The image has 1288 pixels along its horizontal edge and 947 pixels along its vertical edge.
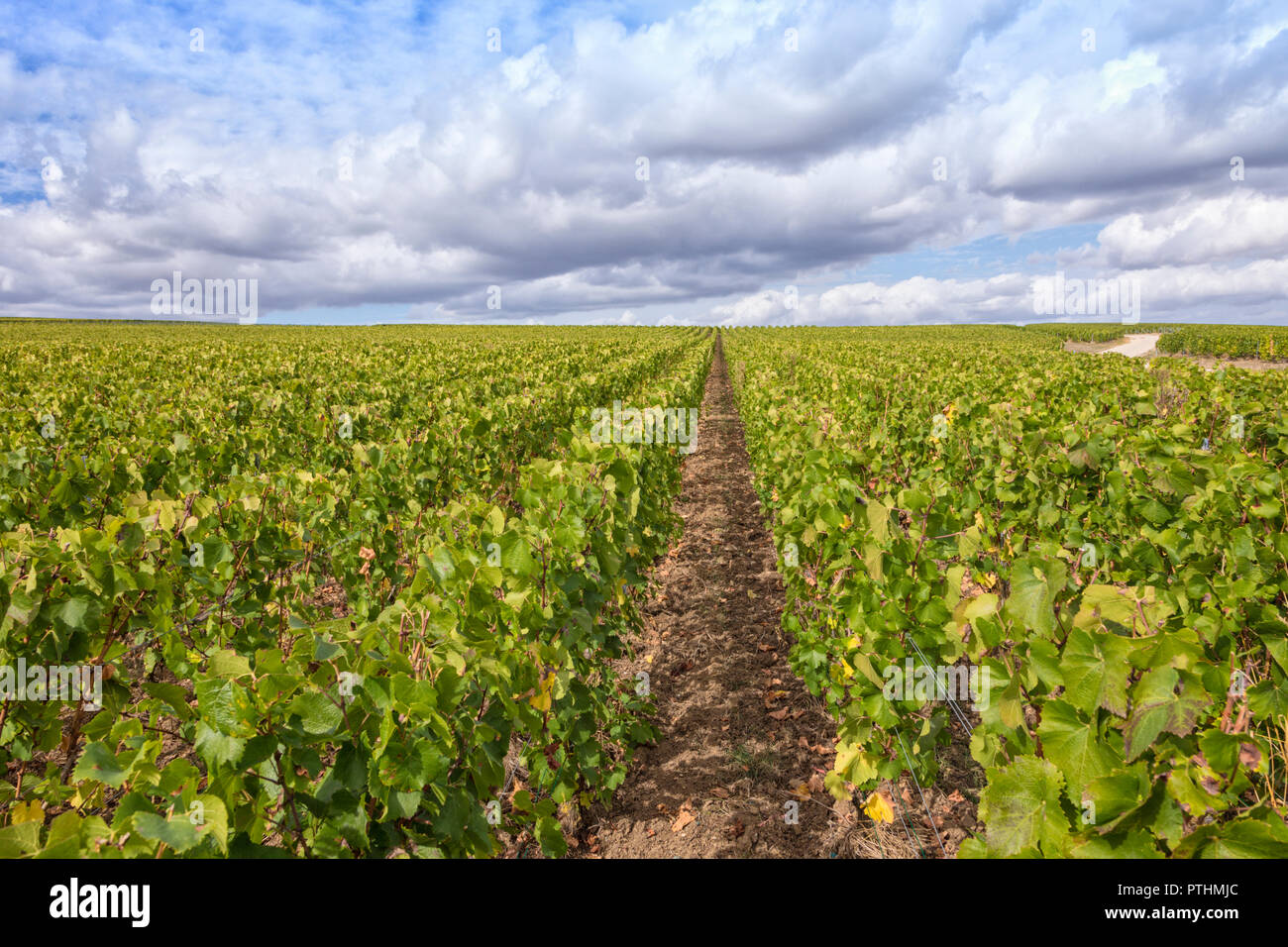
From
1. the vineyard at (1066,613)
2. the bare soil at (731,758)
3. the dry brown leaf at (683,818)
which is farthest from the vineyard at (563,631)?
the dry brown leaf at (683,818)

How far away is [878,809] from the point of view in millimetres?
3473

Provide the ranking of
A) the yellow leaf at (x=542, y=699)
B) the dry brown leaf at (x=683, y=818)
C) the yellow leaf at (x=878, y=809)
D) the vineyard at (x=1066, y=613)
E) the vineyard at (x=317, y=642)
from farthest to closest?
the dry brown leaf at (x=683, y=818) < the yellow leaf at (x=878, y=809) < the yellow leaf at (x=542, y=699) < the vineyard at (x=317, y=642) < the vineyard at (x=1066, y=613)

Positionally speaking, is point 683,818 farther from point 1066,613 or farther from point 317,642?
point 317,642

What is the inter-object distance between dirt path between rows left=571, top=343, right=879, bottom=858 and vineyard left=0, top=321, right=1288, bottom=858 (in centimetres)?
25

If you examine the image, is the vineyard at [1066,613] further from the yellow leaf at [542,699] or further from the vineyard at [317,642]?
the yellow leaf at [542,699]

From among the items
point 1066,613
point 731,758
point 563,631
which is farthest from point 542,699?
point 731,758

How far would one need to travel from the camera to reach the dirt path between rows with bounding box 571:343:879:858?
3543 mm

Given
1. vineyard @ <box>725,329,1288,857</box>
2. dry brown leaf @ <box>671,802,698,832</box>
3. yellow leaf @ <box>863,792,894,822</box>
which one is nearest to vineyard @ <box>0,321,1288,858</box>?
vineyard @ <box>725,329,1288,857</box>

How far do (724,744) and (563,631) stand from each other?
1890 mm

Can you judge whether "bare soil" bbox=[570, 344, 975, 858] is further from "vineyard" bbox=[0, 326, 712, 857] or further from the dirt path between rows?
"vineyard" bbox=[0, 326, 712, 857]

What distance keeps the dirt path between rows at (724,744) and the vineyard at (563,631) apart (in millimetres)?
254

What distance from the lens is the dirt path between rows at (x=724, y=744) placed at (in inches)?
139

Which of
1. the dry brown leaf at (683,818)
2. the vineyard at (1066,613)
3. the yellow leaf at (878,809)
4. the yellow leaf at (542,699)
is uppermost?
the vineyard at (1066,613)
